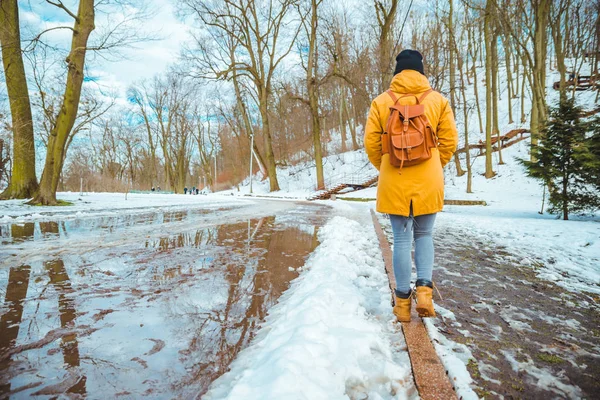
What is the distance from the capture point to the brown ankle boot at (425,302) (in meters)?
2.12

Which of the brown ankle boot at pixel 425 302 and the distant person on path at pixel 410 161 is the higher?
the distant person on path at pixel 410 161

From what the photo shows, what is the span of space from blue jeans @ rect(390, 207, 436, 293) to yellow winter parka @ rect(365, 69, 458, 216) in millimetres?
119

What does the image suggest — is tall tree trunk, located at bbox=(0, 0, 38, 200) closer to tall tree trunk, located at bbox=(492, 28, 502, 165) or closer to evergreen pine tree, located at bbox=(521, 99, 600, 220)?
evergreen pine tree, located at bbox=(521, 99, 600, 220)

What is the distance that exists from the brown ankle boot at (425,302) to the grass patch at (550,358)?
613mm

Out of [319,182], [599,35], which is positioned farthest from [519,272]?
[319,182]

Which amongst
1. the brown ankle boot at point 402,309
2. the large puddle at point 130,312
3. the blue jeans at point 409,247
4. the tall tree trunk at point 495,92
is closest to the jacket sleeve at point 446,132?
the blue jeans at point 409,247

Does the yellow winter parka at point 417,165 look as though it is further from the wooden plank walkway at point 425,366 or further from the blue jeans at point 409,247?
the wooden plank walkway at point 425,366

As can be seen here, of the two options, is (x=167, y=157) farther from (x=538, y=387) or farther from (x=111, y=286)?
(x=538, y=387)

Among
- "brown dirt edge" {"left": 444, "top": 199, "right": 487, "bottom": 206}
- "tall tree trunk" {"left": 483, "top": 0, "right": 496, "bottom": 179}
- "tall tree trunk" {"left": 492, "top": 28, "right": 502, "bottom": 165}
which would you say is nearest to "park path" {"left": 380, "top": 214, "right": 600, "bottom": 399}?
"brown dirt edge" {"left": 444, "top": 199, "right": 487, "bottom": 206}

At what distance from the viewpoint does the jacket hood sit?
7.30ft

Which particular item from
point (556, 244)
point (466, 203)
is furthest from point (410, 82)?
point (466, 203)

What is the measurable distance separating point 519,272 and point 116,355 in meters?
4.06

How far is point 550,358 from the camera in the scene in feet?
5.71

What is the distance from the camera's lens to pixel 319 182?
23.1 metres
